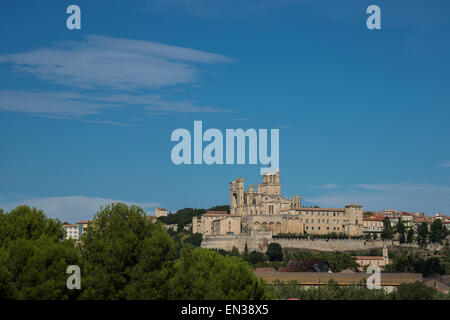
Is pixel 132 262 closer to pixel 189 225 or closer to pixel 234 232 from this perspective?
pixel 234 232

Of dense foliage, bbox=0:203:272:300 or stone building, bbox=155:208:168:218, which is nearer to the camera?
dense foliage, bbox=0:203:272:300

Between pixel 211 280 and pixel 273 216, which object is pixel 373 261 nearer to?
pixel 273 216

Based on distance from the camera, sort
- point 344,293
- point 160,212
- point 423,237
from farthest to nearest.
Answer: point 160,212, point 423,237, point 344,293

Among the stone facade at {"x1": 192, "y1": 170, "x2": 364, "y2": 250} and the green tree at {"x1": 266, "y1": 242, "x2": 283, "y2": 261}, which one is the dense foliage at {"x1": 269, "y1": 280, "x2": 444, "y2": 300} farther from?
the stone facade at {"x1": 192, "y1": 170, "x2": 364, "y2": 250}

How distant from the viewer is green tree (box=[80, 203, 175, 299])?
122 feet

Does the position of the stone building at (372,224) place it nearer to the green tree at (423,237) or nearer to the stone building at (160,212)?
the green tree at (423,237)

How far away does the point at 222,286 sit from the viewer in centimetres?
4016

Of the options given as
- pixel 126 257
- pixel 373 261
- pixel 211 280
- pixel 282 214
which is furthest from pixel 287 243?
pixel 126 257

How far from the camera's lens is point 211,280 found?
127 feet

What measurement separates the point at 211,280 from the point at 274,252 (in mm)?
66661

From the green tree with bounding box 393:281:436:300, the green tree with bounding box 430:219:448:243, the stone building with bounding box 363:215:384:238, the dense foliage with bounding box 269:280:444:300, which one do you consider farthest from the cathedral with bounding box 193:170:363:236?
the dense foliage with bounding box 269:280:444:300

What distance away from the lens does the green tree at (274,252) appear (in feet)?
342

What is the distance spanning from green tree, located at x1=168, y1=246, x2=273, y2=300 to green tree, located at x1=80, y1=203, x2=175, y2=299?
953 millimetres
